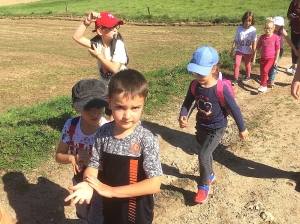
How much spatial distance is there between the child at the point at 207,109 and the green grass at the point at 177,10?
19.1m

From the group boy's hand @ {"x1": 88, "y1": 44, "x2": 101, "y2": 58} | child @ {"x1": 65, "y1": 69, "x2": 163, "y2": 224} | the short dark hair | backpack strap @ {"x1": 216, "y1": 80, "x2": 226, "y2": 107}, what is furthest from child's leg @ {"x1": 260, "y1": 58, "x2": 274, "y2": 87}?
the short dark hair

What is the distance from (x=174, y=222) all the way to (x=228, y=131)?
228cm

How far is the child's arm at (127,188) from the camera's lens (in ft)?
7.35

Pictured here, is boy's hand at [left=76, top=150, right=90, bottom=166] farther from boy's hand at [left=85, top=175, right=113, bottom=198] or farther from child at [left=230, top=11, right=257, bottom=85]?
child at [left=230, top=11, right=257, bottom=85]

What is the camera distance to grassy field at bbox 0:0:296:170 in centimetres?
520

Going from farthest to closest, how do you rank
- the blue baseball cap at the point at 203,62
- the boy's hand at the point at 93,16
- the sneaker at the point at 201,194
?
the boy's hand at the point at 93,16 < the sneaker at the point at 201,194 < the blue baseball cap at the point at 203,62

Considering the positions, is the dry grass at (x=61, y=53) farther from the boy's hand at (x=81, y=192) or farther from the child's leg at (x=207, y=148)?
the boy's hand at (x=81, y=192)

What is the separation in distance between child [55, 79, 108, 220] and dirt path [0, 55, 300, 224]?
1.22 metres

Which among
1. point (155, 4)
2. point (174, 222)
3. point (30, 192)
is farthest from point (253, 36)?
point (155, 4)

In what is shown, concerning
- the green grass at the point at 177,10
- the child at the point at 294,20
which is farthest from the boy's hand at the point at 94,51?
the green grass at the point at 177,10

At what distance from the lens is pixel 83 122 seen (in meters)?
3.11

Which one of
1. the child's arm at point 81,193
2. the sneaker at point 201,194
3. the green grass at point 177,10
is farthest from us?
the green grass at point 177,10

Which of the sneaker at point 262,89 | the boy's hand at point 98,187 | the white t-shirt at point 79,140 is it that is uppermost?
the boy's hand at point 98,187

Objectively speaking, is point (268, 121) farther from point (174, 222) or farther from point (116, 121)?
point (116, 121)
